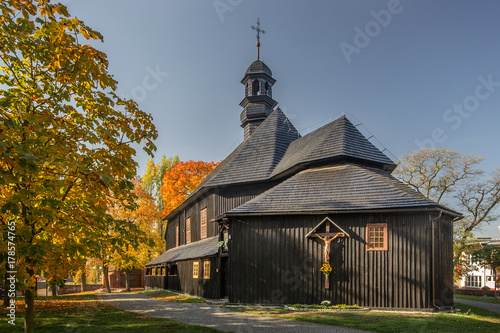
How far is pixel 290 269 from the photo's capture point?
51.8 feet

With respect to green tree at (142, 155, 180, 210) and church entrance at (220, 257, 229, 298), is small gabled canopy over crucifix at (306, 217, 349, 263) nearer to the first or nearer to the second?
church entrance at (220, 257, 229, 298)

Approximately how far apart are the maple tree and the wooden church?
33.4 feet

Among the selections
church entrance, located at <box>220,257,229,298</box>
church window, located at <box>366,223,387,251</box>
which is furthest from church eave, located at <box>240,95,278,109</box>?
church window, located at <box>366,223,387,251</box>

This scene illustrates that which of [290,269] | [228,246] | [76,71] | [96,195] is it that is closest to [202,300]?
[228,246]

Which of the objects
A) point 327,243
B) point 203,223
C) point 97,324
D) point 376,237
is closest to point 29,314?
point 97,324

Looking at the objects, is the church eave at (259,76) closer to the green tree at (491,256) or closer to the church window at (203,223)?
the church window at (203,223)

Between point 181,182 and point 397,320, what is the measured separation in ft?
103

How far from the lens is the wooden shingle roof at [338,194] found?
14852 millimetres

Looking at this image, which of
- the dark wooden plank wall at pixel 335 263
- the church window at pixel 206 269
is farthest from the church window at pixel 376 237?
the church window at pixel 206 269

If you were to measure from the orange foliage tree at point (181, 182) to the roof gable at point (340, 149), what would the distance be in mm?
21279

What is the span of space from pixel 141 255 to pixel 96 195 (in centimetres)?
2959

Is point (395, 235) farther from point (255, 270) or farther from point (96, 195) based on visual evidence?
point (96, 195)

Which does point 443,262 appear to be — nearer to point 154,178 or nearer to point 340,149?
point 340,149

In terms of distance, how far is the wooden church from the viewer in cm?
1440
